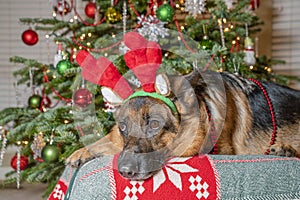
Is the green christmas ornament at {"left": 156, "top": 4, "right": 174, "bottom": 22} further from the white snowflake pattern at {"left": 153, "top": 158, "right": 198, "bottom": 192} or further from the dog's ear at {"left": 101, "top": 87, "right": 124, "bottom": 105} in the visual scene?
the white snowflake pattern at {"left": 153, "top": 158, "right": 198, "bottom": 192}

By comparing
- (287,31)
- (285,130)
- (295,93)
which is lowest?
(285,130)

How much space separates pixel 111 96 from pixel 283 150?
0.70 meters

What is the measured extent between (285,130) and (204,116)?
440 mm

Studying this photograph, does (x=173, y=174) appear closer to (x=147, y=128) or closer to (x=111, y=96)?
(x=147, y=128)

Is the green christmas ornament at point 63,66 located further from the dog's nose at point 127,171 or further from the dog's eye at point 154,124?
the dog's nose at point 127,171

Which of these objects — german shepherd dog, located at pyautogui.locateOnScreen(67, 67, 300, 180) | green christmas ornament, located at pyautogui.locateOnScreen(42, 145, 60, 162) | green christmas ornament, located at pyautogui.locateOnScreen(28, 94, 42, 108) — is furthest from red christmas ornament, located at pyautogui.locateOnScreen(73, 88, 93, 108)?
green christmas ornament, located at pyautogui.locateOnScreen(28, 94, 42, 108)

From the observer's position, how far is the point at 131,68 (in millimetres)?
1360

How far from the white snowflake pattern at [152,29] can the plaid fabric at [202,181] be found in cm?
139

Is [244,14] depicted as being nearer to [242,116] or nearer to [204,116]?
[242,116]

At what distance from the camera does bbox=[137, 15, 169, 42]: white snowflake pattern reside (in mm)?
2476

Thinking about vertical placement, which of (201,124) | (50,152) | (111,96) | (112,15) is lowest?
(50,152)

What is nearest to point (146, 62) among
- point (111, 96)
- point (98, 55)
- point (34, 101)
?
point (111, 96)

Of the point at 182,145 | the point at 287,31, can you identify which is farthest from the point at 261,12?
the point at 182,145

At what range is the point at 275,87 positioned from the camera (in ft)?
6.10
